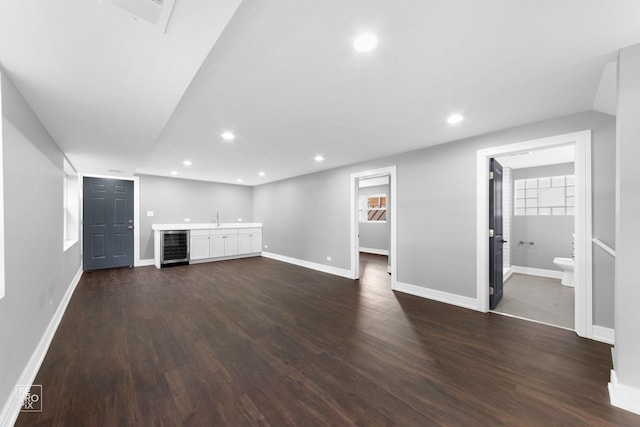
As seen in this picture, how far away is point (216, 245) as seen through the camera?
6.48 metres

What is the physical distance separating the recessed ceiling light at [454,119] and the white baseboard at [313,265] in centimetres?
327

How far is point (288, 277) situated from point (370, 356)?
297 cm

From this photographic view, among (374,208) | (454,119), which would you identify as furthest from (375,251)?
(454,119)

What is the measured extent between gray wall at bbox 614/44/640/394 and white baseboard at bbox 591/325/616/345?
3.50ft

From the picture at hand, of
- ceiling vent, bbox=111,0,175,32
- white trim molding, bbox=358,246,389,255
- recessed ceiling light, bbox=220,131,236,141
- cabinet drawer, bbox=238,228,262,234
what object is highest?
Result: recessed ceiling light, bbox=220,131,236,141

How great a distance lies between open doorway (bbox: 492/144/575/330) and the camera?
4.32 meters

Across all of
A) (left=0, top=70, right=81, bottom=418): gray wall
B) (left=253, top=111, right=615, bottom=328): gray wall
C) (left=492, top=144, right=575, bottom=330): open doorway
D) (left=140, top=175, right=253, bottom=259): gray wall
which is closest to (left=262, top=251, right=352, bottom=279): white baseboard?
(left=253, top=111, right=615, bottom=328): gray wall

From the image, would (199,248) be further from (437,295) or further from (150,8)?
(150,8)

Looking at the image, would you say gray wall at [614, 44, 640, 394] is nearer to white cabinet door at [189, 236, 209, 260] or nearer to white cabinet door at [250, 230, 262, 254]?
white cabinet door at [189, 236, 209, 260]

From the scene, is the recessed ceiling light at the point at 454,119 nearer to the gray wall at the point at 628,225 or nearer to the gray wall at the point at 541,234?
the gray wall at the point at 628,225

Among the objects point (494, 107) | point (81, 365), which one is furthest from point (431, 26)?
point (81, 365)

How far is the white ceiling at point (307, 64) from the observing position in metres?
1.21

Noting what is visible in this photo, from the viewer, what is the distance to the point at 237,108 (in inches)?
93.4

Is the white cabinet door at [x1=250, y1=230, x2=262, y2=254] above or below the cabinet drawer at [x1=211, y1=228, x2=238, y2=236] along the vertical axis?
below
